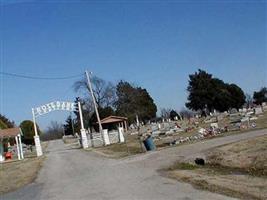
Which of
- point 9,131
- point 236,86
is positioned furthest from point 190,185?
point 236,86

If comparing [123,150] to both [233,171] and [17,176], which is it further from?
[233,171]

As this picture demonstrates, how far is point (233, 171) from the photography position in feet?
48.8

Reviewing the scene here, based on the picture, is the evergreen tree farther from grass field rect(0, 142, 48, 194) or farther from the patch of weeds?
the patch of weeds

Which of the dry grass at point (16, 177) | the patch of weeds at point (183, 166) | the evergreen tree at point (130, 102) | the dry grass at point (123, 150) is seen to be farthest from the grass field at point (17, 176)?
the evergreen tree at point (130, 102)

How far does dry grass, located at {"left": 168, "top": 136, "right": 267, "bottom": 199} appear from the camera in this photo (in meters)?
11.0

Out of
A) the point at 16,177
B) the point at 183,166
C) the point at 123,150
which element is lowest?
the point at 183,166

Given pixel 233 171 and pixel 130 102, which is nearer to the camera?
pixel 233 171

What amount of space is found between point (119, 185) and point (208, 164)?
4.50 meters

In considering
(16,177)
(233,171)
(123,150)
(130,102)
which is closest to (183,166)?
(233,171)

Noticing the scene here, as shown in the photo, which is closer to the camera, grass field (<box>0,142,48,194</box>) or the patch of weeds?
the patch of weeds

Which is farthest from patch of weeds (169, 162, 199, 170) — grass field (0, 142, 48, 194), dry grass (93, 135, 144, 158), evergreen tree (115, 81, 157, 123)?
evergreen tree (115, 81, 157, 123)

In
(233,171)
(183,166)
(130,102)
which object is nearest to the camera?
(233,171)

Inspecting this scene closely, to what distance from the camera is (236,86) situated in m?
101

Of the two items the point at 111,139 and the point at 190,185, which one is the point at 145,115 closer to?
the point at 111,139
